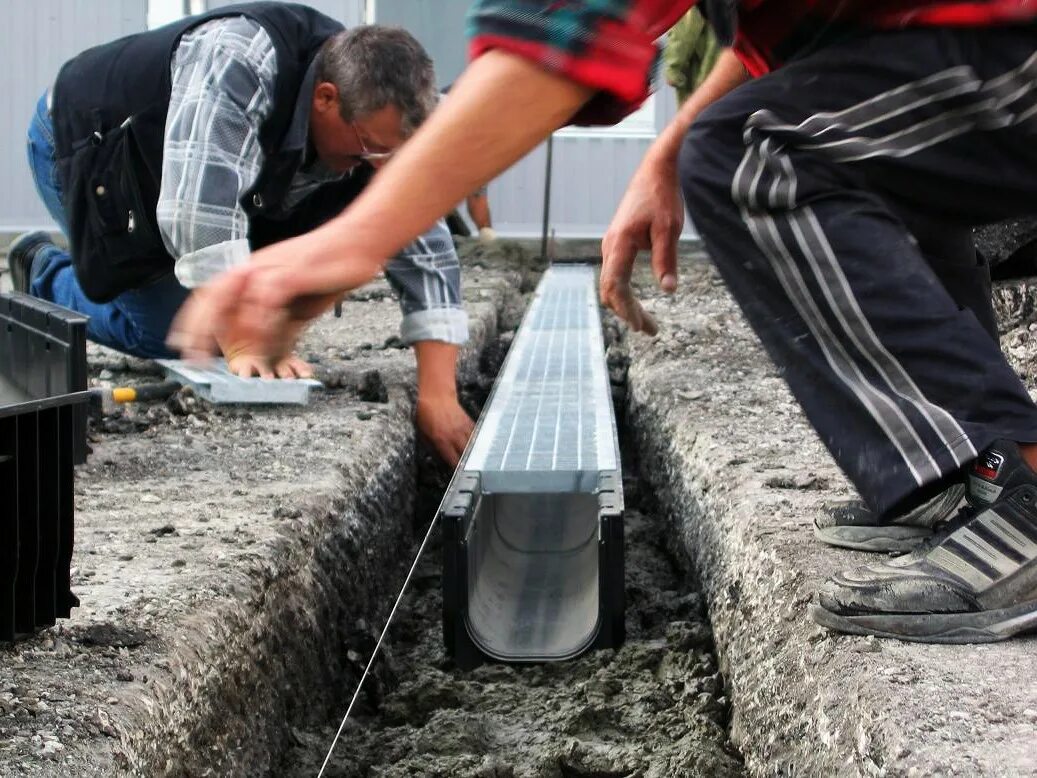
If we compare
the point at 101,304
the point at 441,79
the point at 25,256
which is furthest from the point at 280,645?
the point at 441,79

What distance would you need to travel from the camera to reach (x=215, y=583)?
1.79 m

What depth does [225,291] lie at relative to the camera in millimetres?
801

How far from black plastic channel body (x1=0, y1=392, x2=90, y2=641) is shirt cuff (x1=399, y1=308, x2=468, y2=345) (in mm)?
1760

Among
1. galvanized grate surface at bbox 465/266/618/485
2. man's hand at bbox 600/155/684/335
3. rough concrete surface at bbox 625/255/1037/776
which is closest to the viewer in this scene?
rough concrete surface at bbox 625/255/1037/776

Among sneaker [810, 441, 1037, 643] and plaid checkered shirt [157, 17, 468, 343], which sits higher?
plaid checkered shirt [157, 17, 468, 343]

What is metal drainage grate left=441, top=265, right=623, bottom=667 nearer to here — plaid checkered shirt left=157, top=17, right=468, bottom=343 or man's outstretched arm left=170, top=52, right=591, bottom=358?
plaid checkered shirt left=157, top=17, right=468, bottom=343

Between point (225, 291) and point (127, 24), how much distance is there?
8719 millimetres

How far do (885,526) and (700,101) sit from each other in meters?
0.66

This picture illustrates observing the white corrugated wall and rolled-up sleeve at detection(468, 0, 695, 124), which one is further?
the white corrugated wall

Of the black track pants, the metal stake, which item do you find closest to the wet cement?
the black track pants

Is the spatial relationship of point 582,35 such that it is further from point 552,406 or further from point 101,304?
point 101,304

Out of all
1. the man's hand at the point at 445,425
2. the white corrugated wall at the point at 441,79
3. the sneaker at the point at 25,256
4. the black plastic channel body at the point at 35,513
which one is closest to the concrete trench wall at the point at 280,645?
the black plastic channel body at the point at 35,513

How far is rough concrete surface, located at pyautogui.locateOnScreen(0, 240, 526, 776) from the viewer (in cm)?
138

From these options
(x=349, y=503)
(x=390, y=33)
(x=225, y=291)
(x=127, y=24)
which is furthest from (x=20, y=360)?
(x=127, y=24)
